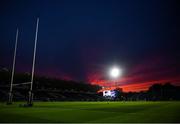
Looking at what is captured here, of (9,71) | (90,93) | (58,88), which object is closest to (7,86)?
(9,71)

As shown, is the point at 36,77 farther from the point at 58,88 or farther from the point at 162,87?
the point at 162,87

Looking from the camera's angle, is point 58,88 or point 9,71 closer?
point 9,71

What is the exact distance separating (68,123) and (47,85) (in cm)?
7189

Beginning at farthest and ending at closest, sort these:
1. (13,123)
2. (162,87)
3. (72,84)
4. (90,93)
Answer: (162,87) → (90,93) → (72,84) → (13,123)

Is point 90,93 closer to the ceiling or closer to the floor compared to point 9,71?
closer to the floor

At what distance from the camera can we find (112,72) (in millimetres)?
43500

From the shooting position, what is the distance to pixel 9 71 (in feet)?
200

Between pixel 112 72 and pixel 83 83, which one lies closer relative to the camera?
pixel 112 72

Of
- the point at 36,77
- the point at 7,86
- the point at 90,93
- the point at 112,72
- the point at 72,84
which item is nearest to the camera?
the point at 112,72

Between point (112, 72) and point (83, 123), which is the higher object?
point (112, 72)

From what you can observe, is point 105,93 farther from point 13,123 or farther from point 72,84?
point 13,123

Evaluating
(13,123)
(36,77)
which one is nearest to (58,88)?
(36,77)

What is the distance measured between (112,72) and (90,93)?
165 ft

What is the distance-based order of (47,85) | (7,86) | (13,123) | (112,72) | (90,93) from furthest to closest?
(90,93)
(47,85)
(7,86)
(112,72)
(13,123)
